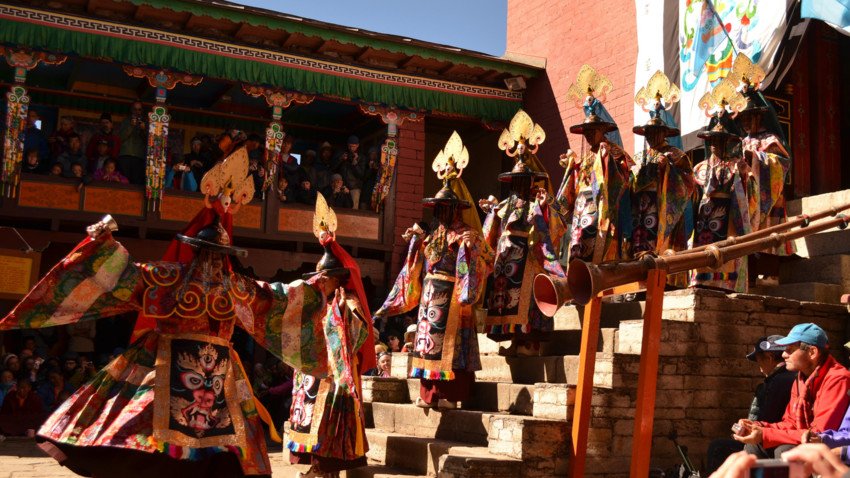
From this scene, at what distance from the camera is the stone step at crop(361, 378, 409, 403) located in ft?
28.6

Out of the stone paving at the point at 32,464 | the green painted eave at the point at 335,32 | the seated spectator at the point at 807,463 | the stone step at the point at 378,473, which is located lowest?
the stone paving at the point at 32,464

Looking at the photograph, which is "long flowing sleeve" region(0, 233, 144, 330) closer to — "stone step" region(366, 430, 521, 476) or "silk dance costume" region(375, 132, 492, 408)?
"stone step" region(366, 430, 521, 476)

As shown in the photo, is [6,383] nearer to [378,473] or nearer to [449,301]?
[378,473]

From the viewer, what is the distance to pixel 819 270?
8.97m

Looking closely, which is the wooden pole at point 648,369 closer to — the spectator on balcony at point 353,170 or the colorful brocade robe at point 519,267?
the colorful brocade robe at point 519,267

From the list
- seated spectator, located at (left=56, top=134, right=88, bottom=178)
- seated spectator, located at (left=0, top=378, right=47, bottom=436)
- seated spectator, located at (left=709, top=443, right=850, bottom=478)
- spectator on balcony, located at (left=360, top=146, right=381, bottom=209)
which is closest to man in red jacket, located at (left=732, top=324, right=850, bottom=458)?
seated spectator, located at (left=709, top=443, right=850, bottom=478)

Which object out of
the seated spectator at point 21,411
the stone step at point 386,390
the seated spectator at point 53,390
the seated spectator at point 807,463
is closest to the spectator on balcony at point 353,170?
the seated spectator at point 53,390

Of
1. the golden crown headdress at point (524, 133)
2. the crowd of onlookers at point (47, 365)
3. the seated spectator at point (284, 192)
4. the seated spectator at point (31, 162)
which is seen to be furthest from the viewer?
the seated spectator at point (284, 192)

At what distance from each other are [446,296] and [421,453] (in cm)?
123

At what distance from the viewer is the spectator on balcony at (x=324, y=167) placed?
48.7 feet

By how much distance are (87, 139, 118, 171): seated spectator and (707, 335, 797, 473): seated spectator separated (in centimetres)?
986

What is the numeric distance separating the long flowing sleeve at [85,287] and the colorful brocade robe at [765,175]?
5.32 m

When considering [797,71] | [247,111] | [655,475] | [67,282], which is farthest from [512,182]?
[247,111]

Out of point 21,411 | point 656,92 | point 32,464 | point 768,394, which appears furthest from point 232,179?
point 21,411
